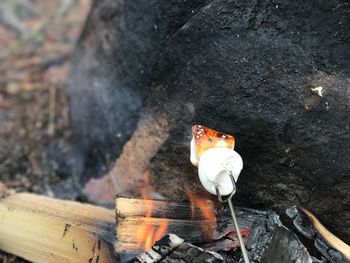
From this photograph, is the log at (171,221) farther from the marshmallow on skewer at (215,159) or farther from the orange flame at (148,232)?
the marshmallow on skewer at (215,159)

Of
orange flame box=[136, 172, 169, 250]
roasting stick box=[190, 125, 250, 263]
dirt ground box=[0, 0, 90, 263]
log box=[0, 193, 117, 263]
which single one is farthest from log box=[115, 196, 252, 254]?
dirt ground box=[0, 0, 90, 263]

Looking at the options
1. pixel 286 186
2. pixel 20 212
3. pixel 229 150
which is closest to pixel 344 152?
pixel 286 186

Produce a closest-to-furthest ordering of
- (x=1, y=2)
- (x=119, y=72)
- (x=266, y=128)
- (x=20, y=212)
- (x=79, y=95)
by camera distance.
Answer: (x=266, y=128), (x=20, y=212), (x=119, y=72), (x=79, y=95), (x=1, y=2)

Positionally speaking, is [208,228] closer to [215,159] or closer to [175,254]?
[175,254]

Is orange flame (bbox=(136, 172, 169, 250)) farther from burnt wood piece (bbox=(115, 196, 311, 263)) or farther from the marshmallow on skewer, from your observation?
the marshmallow on skewer

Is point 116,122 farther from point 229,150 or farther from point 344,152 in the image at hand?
point 344,152

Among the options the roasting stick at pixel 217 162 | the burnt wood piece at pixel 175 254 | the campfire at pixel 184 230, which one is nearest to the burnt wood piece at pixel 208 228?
the campfire at pixel 184 230

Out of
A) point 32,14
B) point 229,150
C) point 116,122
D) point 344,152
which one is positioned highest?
point 229,150
